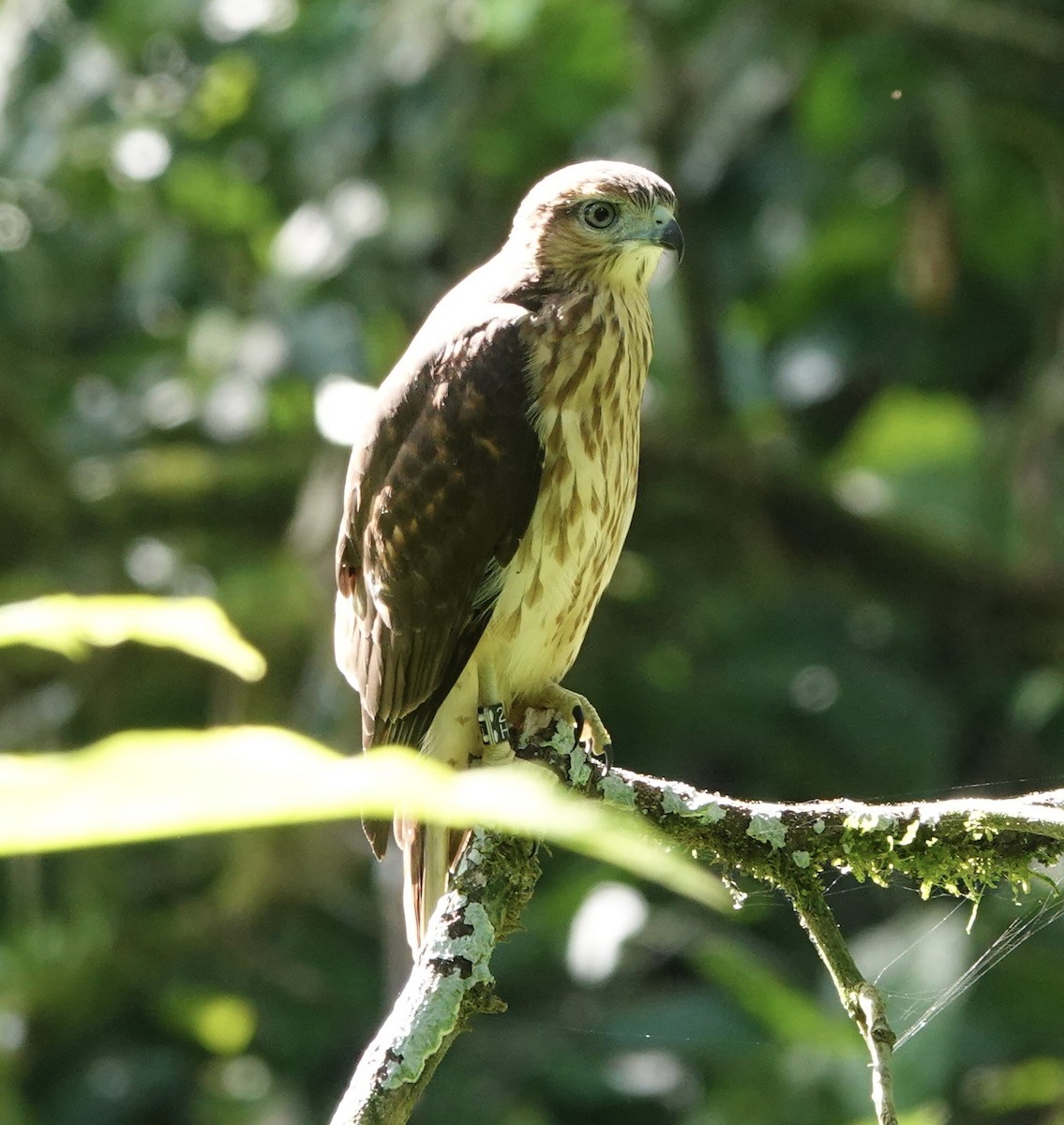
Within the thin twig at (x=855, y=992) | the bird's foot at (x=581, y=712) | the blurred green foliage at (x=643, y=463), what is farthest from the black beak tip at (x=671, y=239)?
the blurred green foliage at (x=643, y=463)

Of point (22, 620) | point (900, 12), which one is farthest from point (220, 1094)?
point (22, 620)

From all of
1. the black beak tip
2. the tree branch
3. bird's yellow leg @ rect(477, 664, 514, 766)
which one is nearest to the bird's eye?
the black beak tip

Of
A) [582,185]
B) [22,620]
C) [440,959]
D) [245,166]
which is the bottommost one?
[22,620]

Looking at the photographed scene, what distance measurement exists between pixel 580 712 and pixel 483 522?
423 mm

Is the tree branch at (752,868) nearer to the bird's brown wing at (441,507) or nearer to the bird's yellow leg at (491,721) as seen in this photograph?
the bird's yellow leg at (491,721)

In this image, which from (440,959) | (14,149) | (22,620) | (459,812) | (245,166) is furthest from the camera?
(245,166)

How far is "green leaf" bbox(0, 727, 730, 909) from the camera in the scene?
16.7 inches

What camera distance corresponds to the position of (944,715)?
6207 millimetres

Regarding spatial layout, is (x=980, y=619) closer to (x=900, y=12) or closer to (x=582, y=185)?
(x=900, y=12)

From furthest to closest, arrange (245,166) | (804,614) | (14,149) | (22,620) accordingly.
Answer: (804,614), (245,166), (14,149), (22,620)

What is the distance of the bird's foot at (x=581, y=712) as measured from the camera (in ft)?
9.98

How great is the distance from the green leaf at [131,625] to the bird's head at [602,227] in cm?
270

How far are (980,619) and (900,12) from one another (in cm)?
235

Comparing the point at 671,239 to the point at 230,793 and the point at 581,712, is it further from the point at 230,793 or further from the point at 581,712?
the point at 230,793
